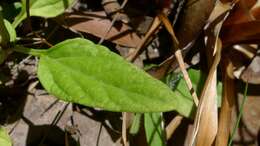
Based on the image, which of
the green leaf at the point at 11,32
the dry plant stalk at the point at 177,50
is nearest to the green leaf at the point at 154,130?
the dry plant stalk at the point at 177,50

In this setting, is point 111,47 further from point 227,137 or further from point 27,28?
point 227,137

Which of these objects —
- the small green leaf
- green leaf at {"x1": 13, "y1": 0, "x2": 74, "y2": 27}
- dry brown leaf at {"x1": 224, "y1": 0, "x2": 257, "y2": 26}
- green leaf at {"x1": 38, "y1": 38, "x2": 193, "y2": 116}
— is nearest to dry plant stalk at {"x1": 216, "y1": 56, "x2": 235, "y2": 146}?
dry brown leaf at {"x1": 224, "y1": 0, "x2": 257, "y2": 26}

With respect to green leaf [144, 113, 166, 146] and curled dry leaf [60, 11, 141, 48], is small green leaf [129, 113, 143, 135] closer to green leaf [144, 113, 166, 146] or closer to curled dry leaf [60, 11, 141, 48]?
green leaf [144, 113, 166, 146]

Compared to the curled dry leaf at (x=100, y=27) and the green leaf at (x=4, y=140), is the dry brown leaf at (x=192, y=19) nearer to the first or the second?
the curled dry leaf at (x=100, y=27)

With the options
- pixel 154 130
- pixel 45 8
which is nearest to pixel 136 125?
pixel 154 130

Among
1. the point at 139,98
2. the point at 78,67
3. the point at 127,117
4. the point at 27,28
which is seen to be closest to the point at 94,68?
the point at 78,67

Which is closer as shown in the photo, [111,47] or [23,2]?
[23,2]

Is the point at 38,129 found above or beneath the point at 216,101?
beneath
